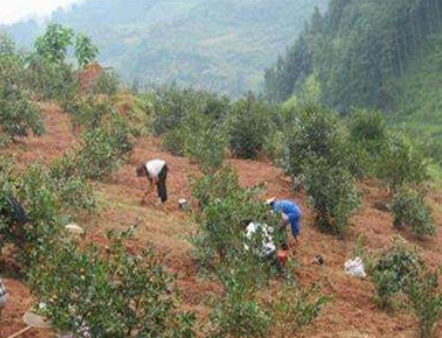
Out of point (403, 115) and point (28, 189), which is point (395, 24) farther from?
point (28, 189)

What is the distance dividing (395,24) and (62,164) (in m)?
72.1

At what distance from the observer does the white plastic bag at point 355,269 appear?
14790 millimetres

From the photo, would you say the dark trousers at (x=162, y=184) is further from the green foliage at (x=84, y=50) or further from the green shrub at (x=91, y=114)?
the green foliage at (x=84, y=50)

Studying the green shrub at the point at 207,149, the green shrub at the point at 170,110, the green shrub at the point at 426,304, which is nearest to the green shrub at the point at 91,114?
the green shrub at the point at 170,110

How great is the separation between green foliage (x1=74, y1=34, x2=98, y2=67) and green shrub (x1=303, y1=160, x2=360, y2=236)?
3034 cm

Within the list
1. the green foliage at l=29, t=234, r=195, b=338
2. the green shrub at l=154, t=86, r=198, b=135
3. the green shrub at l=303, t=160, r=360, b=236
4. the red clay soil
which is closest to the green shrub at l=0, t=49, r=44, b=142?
the red clay soil

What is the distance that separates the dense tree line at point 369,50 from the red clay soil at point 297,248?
184 feet

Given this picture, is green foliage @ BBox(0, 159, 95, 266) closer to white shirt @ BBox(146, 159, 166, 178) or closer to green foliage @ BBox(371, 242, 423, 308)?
white shirt @ BBox(146, 159, 166, 178)

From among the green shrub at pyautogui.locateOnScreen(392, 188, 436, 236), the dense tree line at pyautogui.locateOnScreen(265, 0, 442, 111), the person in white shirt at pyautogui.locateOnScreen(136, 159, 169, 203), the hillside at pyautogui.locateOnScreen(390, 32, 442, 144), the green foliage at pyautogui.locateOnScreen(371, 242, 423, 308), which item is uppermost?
the person in white shirt at pyautogui.locateOnScreen(136, 159, 169, 203)

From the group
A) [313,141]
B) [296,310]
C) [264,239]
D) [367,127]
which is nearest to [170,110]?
[367,127]

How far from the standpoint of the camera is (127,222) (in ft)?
49.0

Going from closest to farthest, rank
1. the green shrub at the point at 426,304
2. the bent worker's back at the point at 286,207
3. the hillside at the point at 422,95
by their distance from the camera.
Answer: the green shrub at the point at 426,304, the bent worker's back at the point at 286,207, the hillside at the point at 422,95

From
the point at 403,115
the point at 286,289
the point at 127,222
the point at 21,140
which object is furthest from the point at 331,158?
the point at 403,115

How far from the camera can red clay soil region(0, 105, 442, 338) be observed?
462 inches
